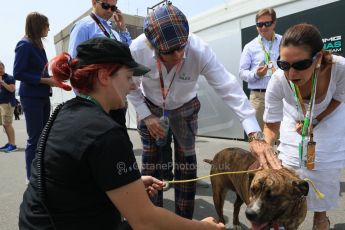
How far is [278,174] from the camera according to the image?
107 inches

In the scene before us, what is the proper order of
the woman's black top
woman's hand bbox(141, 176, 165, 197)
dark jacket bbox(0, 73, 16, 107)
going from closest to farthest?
the woman's black top
woman's hand bbox(141, 176, 165, 197)
dark jacket bbox(0, 73, 16, 107)

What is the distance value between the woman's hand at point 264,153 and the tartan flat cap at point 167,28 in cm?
89

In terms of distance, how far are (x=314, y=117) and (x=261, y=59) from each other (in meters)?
2.47

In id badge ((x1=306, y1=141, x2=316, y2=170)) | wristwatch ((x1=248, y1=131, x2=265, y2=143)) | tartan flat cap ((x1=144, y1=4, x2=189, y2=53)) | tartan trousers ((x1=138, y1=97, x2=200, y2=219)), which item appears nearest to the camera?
tartan flat cap ((x1=144, y1=4, x2=189, y2=53))

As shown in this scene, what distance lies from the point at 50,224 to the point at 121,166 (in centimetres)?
45

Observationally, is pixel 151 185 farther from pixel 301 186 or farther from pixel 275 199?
pixel 301 186

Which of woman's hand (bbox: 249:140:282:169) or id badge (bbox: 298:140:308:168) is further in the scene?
id badge (bbox: 298:140:308:168)

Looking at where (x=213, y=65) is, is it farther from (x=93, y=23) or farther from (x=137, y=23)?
(x=137, y=23)

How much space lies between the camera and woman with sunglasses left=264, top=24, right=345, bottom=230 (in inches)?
111

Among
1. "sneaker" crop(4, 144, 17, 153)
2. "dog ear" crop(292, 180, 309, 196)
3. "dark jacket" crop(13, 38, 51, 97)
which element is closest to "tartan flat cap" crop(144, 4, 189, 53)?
"dog ear" crop(292, 180, 309, 196)

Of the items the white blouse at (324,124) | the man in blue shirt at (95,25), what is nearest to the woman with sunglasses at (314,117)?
the white blouse at (324,124)

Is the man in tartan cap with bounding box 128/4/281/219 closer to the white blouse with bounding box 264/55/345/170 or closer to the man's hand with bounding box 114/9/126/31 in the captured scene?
the white blouse with bounding box 264/55/345/170

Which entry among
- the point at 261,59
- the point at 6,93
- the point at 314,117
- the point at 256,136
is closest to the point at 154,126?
the point at 256,136

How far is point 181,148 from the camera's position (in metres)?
3.29
